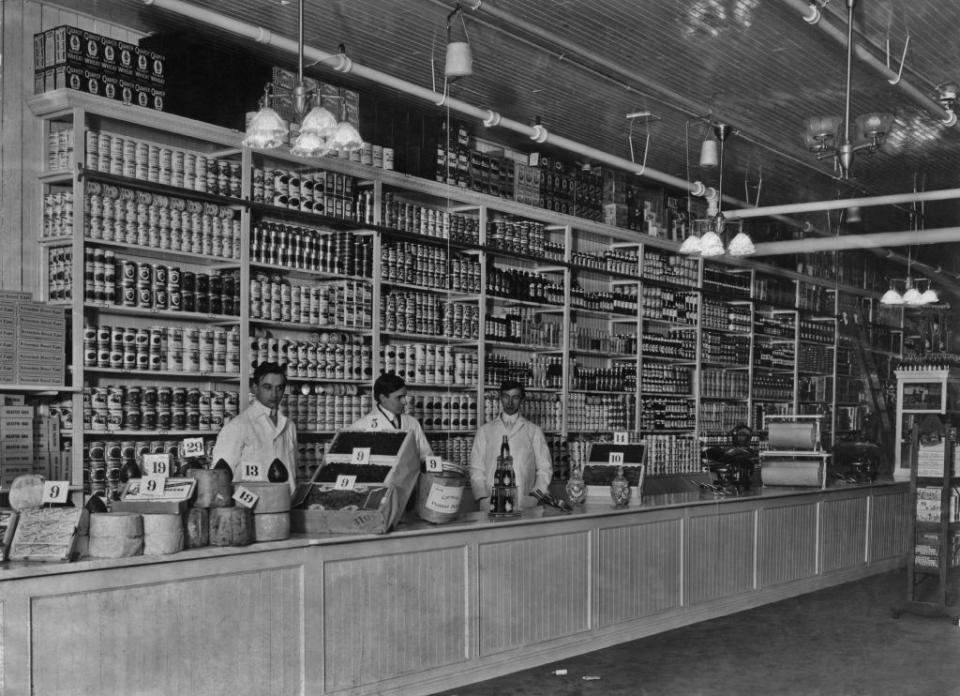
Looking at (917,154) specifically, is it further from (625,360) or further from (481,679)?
(481,679)

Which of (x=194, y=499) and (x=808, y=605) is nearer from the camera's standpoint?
(x=194, y=499)

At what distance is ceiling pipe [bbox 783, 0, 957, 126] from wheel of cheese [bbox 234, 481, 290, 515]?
3.45 metres

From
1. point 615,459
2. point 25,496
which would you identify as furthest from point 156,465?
point 615,459

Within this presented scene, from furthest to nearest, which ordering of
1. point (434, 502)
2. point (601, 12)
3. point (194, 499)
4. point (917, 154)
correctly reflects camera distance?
point (917, 154), point (601, 12), point (434, 502), point (194, 499)

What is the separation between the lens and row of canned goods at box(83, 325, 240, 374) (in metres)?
5.48

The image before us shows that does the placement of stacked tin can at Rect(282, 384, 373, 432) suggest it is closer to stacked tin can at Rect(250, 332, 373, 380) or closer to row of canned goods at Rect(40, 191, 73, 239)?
stacked tin can at Rect(250, 332, 373, 380)

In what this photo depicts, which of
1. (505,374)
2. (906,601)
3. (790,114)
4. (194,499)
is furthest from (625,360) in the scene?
(194,499)

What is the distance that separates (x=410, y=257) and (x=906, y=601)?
4.02m

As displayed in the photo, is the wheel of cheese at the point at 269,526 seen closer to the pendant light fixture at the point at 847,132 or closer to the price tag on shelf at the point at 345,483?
the price tag on shelf at the point at 345,483

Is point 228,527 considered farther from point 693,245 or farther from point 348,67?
point 693,245

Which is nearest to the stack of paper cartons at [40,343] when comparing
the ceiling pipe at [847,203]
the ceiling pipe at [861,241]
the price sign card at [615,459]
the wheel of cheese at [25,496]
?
the wheel of cheese at [25,496]

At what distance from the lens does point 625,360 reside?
30.8 ft

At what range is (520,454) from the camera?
23.0ft

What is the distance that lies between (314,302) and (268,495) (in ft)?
8.47
